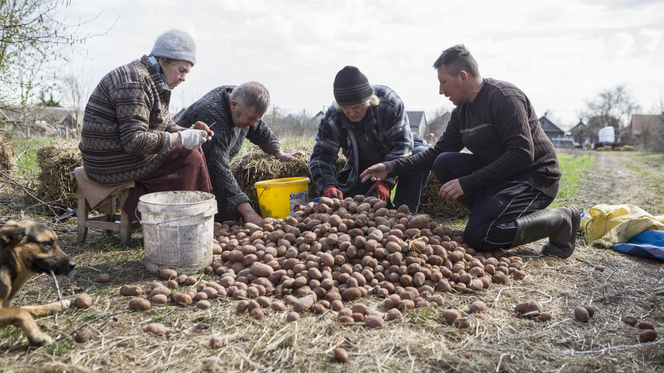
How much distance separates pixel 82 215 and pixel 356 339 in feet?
8.59

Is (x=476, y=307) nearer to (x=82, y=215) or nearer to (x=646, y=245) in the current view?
(x=646, y=245)

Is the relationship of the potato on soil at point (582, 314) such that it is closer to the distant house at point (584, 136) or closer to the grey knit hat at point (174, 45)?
the grey knit hat at point (174, 45)

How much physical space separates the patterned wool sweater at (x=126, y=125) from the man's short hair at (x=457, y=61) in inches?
84.9

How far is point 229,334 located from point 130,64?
2.11 m

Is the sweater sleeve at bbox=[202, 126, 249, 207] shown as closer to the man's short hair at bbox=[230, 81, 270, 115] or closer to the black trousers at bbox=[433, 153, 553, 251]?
the man's short hair at bbox=[230, 81, 270, 115]

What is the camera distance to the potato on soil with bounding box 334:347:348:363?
175 cm

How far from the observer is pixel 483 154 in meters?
3.43

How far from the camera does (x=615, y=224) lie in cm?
388

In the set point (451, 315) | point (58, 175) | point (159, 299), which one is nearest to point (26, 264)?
point (159, 299)

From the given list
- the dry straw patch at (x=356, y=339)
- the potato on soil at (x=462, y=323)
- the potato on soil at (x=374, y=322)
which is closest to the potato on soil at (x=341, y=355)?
the dry straw patch at (x=356, y=339)

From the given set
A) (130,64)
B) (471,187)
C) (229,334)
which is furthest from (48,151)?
(471,187)

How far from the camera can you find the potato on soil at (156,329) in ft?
6.40

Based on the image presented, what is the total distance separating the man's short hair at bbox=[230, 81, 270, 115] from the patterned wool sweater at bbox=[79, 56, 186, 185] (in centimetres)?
69

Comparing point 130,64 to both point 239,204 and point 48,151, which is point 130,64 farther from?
point 48,151
